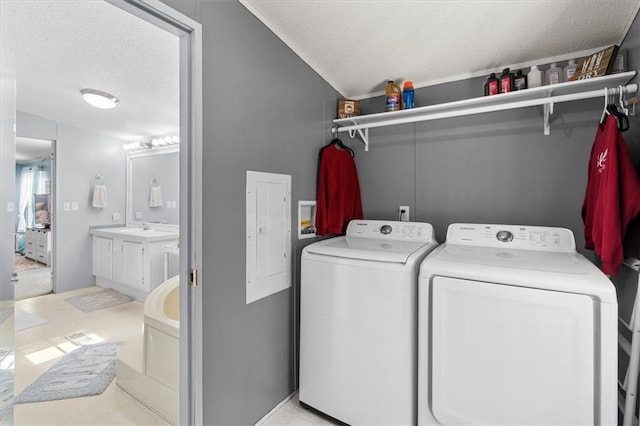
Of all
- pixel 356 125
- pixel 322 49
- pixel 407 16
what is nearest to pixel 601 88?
pixel 407 16

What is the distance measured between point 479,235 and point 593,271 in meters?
0.65

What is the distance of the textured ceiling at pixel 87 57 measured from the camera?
69.2 inches

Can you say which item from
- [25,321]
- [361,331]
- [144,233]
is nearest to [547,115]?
[361,331]

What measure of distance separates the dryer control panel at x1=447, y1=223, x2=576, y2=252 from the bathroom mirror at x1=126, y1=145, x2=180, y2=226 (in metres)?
3.42

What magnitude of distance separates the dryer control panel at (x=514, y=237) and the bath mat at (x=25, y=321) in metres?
4.03

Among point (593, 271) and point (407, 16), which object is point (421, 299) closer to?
point (593, 271)

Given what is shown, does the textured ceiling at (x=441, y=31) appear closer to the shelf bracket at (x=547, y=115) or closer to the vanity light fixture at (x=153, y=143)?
the shelf bracket at (x=547, y=115)

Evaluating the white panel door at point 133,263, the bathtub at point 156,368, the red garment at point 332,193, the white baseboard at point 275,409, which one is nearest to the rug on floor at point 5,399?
the bathtub at point 156,368

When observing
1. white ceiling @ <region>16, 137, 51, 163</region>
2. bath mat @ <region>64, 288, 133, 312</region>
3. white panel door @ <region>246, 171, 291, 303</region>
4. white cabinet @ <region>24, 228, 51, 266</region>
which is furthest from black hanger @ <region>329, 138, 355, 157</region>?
white cabinet @ <region>24, 228, 51, 266</region>

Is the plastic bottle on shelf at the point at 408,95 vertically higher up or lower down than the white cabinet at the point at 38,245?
higher up

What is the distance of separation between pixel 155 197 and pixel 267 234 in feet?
10.8

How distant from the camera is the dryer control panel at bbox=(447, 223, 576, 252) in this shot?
1.68 meters

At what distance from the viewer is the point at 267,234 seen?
1758 mm

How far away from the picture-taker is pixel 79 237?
170 inches
